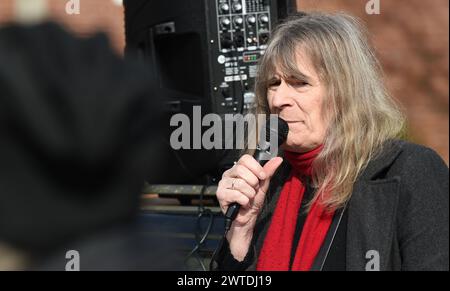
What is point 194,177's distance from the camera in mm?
3516

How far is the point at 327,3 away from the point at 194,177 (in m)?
2.74

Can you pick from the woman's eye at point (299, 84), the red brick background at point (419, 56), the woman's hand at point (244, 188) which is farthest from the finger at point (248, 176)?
→ the red brick background at point (419, 56)

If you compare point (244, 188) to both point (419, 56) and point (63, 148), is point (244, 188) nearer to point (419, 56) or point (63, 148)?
point (63, 148)

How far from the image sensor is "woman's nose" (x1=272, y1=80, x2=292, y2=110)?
2.42m

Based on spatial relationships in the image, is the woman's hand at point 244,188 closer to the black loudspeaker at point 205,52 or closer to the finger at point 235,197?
the finger at point 235,197

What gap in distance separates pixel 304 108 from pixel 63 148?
155cm

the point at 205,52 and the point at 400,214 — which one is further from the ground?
the point at 205,52

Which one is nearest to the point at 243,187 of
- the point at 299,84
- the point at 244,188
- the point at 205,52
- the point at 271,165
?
the point at 244,188

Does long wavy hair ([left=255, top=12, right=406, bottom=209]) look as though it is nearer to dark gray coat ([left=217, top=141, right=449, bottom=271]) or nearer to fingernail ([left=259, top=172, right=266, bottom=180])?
dark gray coat ([left=217, top=141, right=449, bottom=271])

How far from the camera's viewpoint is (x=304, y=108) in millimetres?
2406

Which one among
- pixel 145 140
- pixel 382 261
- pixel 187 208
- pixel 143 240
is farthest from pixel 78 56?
pixel 187 208

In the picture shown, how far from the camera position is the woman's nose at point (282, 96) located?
2424 millimetres

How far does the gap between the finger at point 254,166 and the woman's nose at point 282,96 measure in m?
0.25

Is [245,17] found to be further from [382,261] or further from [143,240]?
[143,240]
